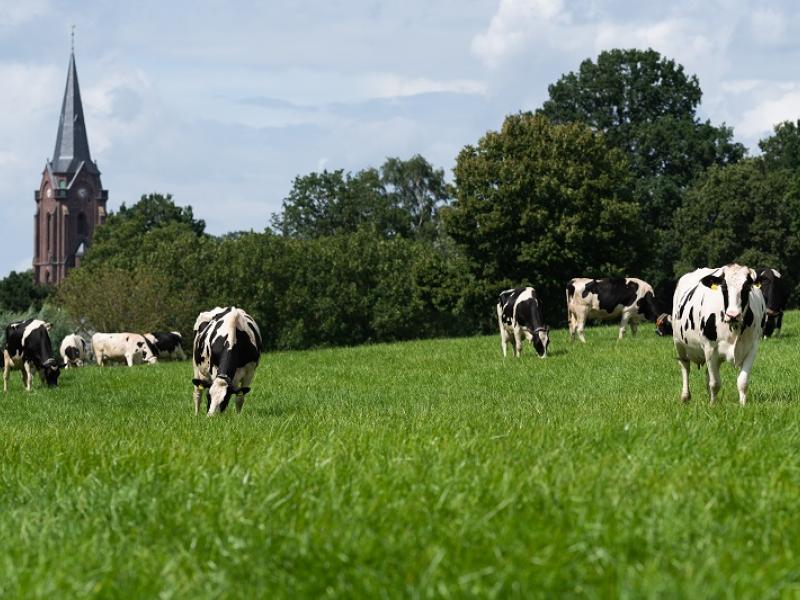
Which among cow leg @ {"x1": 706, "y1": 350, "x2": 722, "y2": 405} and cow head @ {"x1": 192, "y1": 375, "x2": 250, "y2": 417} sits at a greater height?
cow leg @ {"x1": 706, "y1": 350, "x2": 722, "y2": 405}

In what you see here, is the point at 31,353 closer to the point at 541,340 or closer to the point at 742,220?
the point at 541,340

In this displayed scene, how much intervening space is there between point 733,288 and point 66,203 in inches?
6158

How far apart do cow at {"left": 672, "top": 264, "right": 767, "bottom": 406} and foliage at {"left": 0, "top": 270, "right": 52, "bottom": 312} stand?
3870 inches

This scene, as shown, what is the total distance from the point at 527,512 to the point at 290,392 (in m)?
17.4

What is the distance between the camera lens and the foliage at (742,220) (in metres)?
64.2

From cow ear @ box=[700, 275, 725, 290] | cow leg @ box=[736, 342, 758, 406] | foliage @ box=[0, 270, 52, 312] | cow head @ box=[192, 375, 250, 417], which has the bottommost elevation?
cow head @ box=[192, 375, 250, 417]

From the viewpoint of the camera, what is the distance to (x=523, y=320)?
3053 cm

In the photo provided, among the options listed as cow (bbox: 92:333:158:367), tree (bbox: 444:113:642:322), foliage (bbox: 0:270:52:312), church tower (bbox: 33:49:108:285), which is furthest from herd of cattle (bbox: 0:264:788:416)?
church tower (bbox: 33:49:108:285)

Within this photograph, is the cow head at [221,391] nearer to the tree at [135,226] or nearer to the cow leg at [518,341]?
the cow leg at [518,341]

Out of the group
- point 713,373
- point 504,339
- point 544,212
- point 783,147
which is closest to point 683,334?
point 713,373

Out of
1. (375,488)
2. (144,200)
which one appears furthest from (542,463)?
(144,200)

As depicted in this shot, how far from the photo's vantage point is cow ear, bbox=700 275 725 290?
1406cm

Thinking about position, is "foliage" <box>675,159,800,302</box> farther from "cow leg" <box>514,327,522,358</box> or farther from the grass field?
the grass field

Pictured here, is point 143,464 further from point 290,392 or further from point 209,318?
point 290,392
